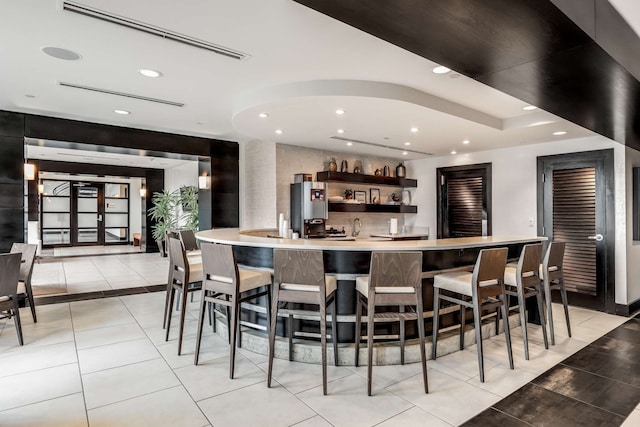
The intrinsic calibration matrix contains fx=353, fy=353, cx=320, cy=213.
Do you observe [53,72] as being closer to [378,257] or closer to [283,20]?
[283,20]

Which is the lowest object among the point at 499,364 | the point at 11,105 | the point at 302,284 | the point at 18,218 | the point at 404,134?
the point at 499,364

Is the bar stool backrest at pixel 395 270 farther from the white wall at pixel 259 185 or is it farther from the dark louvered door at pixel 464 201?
the dark louvered door at pixel 464 201

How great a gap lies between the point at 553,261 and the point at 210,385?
3.65 meters

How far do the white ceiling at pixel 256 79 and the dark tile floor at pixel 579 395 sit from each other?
8.47ft

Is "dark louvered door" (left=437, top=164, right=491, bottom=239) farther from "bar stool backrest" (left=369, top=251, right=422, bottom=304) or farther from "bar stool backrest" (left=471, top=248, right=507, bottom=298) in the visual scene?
"bar stool backrest" (left=369, top=251, right=422, bottom=304)

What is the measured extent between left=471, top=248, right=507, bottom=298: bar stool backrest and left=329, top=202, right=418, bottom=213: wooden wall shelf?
Result: 3645 mm

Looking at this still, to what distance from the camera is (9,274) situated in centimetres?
345

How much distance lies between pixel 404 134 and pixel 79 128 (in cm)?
491

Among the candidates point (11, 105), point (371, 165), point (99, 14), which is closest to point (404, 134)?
point (371, 165)

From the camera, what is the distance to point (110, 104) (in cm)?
455

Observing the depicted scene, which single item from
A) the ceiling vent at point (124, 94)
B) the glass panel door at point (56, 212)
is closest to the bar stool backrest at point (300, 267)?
the ceiling vent at point (124, 94)

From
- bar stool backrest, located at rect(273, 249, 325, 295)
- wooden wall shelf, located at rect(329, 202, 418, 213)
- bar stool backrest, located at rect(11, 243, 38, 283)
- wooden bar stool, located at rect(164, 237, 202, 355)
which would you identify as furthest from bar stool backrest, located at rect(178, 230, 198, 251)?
bar stool backrest, located at rect(273, 249, 325, 295)

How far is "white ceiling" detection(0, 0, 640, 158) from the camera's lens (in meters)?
2.54

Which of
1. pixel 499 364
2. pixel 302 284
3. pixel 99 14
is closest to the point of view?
pixel 99 14
